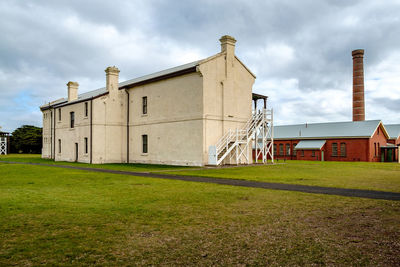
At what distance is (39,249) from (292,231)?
416 centimetres

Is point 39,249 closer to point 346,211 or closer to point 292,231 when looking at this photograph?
point 292,231

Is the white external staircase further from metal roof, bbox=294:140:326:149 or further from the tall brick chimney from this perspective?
the tall brick chimney

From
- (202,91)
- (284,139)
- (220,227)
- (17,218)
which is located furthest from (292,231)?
(284,139)

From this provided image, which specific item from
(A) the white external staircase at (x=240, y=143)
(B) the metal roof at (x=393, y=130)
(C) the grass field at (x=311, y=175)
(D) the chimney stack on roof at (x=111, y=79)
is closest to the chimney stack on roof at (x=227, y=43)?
(A) the white external staircase at (x=240, y=143)

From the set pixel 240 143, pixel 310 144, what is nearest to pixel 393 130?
pixel 310 144

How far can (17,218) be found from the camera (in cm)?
662

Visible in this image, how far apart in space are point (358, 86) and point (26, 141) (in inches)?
2372

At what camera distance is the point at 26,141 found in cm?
6234

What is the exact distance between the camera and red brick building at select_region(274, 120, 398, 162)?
39.5 metres

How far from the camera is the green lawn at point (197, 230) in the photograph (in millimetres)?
4406

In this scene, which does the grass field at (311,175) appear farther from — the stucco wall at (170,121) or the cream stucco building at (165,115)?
the cream stucco building at (165,115)

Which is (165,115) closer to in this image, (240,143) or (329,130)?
(240,143)

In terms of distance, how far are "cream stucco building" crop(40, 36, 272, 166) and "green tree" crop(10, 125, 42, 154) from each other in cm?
3447

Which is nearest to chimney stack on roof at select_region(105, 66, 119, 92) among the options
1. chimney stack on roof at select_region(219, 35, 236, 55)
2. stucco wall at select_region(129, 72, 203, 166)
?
stucco wall at select_region(129, 72, 203, 166)
